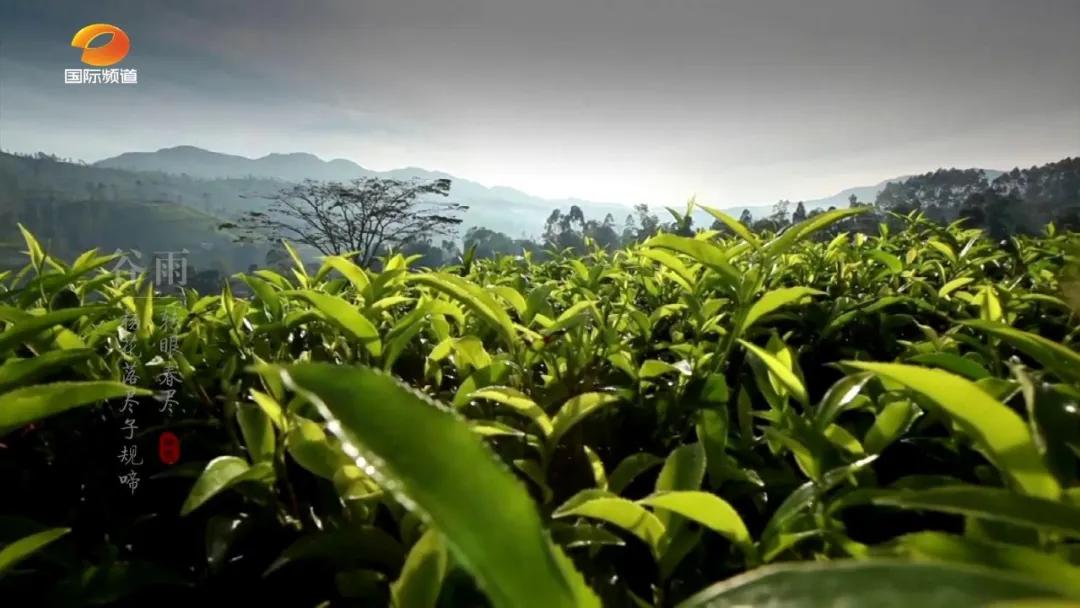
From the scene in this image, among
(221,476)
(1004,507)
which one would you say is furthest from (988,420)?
(221,476)

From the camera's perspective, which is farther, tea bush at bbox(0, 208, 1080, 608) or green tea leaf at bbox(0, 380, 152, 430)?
green tea leaf at bbox(0, 380, 152, 430)

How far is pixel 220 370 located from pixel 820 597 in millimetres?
953

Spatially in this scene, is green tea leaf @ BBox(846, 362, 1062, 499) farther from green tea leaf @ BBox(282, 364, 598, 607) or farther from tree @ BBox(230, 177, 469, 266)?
tree @ BBox(230, 177, 469, 266)

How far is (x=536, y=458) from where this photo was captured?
763 mm

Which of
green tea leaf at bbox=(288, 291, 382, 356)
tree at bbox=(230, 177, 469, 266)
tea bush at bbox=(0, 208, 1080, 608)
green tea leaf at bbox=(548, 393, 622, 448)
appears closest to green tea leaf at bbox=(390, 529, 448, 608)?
tea bush at bbox=(0, 208, 1080, 608)

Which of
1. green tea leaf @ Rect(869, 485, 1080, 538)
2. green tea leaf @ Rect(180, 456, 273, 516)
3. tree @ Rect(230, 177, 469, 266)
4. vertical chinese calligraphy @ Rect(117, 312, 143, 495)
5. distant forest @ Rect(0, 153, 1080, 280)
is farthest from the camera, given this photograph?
tree @ Rect(230, 177, 469, 266)

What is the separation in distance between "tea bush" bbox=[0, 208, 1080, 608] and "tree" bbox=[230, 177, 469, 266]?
17.5m

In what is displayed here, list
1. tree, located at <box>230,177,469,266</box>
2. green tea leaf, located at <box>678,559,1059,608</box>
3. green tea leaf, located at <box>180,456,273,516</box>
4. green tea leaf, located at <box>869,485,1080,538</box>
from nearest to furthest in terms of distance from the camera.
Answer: green tea leaf, located at <box>678,559,1059,608</box>, green tea leaf, located at <box>869,485,1080,538</box>, green tea leaf, located at <box>180,456,273,516</box>, tree, located at <box>230,177,469,266</box>

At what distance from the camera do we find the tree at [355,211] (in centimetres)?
1872

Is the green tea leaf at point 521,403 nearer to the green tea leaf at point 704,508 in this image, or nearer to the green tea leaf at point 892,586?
the green tea leaf at point 704,508

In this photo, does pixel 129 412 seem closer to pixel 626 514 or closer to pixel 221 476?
pixel 221 476

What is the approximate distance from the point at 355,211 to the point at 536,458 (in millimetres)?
20155

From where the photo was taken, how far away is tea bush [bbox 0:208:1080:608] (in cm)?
25

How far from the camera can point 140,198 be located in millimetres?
25359
